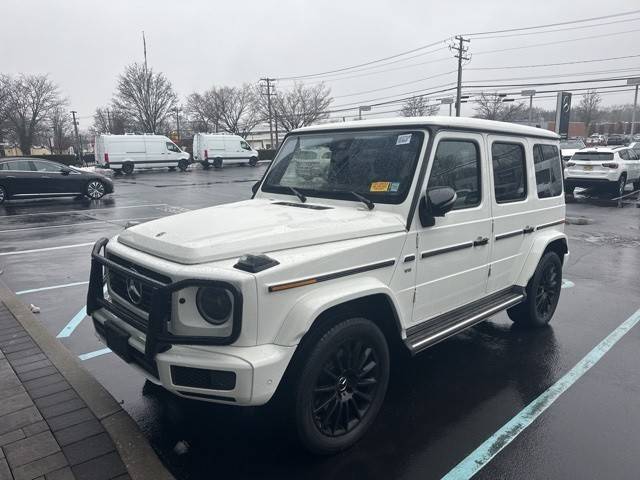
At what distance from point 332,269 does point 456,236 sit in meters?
1.34

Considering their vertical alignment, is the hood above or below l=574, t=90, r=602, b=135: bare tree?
below

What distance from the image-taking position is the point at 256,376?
2451 millimetres

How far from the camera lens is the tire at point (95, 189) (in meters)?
17.1

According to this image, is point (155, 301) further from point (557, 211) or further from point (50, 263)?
point (50, 263)

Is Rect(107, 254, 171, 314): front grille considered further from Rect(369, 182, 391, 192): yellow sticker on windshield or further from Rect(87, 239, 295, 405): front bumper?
Rect(369, 182, 391, 192): yellow sticker on windshield

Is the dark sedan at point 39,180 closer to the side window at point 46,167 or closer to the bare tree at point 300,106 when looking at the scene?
the side window at point 46,167

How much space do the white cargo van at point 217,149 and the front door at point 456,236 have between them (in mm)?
33867

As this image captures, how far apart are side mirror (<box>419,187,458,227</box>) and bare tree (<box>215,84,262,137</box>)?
195ft

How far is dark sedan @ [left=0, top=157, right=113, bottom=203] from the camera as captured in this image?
15.7 m

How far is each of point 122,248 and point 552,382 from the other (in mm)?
3503

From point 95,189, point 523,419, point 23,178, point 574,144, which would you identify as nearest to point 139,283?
point 523,419

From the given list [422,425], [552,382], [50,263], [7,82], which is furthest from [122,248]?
[7,82]

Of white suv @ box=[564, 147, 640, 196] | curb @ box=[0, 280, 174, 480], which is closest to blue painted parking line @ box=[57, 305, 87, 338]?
curb @ box=[0, 280, 174, 480]

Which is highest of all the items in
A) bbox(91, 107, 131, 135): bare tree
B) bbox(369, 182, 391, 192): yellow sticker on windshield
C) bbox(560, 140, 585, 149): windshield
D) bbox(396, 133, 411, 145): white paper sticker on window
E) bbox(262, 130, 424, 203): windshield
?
bbox(91, 107, 131, 135): bare tree
